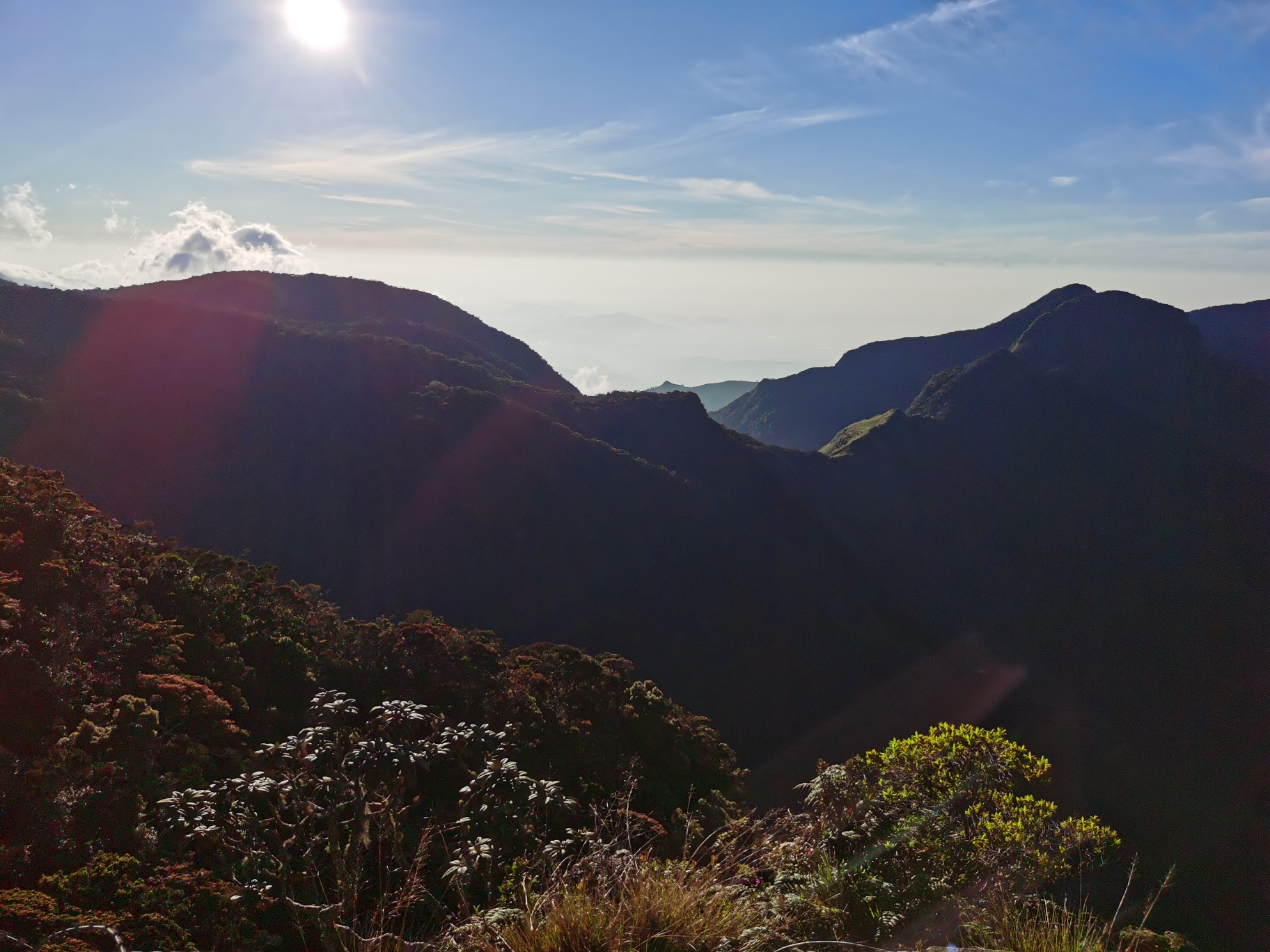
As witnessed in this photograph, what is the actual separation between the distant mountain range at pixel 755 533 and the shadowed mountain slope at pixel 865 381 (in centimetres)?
3953

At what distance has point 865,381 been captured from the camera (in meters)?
127

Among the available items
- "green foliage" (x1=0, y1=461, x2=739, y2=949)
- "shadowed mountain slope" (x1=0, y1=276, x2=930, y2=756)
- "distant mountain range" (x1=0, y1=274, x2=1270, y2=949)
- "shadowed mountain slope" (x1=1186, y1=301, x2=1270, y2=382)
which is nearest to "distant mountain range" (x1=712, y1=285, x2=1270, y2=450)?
"shadowed mountain slope" (x1=1186, y1=301, x2=1270, y2=382)

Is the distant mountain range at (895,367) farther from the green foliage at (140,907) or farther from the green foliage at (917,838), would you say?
the green foliage at (140,907)

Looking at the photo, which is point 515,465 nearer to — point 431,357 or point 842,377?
point 431,357

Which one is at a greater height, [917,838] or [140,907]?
[140,907]

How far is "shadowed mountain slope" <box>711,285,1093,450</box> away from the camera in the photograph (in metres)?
121

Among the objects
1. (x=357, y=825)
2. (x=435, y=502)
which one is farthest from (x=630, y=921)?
(x=435, y=502)

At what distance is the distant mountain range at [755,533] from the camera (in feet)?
121

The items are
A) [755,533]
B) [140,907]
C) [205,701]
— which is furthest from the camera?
[755,533]

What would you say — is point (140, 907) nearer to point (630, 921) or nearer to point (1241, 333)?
point (630, 921)

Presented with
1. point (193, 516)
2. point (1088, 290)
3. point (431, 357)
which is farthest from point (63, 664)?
point (1088, 290)

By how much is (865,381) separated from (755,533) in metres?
85.8

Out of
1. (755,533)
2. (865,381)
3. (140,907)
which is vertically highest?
(865,381)

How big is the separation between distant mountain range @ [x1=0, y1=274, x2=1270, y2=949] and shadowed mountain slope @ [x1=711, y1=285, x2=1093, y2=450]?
39.5 meters
